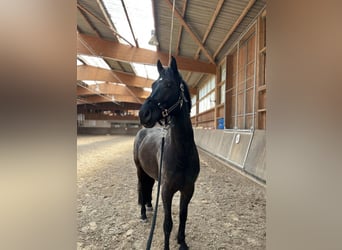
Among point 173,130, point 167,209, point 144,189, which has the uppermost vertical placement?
point 173,130

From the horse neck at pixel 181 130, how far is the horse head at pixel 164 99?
0.17 feet

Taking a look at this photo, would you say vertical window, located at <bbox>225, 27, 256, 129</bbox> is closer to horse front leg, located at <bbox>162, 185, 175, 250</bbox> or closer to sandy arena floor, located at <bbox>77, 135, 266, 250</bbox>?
sandy arena floor, located at <bbox>77, 135, 266, 250</bbox>

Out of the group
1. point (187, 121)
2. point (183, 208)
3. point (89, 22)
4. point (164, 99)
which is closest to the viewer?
point (164, 99)

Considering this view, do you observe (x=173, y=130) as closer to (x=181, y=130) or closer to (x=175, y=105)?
(x=181, y=130)

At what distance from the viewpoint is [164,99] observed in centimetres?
148

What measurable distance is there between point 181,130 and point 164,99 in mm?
269

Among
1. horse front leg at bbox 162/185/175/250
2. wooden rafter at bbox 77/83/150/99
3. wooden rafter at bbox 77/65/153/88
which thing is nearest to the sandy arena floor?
horse front leg at bbox 162/185/175/250

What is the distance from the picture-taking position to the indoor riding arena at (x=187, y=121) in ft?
5.61

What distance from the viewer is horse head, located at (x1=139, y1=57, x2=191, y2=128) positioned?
1.46 metres

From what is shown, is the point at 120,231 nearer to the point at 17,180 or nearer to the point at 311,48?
the point at 17,180

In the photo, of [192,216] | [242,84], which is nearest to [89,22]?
→ [242,84]

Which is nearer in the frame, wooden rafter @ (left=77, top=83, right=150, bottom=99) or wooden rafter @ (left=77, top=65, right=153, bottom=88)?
wooden rafter @ (left=77, top=65, right=153, bottom=88)

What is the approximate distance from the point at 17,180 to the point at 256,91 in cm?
508

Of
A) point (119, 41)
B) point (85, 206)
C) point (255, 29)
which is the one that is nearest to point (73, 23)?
point (85, 206)
